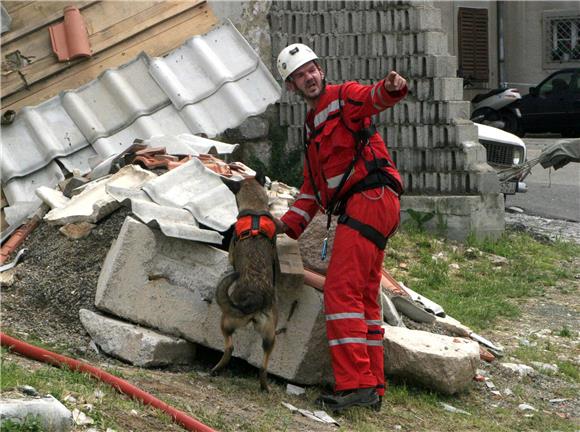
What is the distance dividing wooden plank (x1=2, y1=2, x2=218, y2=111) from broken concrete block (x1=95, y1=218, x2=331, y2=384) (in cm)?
387

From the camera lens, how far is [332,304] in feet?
21.0

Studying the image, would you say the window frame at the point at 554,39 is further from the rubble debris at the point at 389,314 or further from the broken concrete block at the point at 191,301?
the broken concrete block at the point at 191,301

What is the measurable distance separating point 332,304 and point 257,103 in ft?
16.8

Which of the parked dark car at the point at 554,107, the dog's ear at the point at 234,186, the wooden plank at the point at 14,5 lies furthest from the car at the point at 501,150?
the parked dark car at the point at 554,107

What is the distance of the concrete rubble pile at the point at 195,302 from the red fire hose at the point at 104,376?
0.73 metres

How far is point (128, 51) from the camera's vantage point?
10.8 metres

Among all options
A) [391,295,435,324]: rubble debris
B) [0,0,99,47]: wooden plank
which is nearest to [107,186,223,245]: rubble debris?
[391,295,435,324]: rubble debris

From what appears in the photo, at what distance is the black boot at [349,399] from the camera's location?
638 centimetres

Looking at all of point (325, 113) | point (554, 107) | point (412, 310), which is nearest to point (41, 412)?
→ point (325, 113)

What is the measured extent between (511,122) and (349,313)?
19.2 metres

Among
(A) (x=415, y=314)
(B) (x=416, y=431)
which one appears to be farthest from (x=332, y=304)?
(A) (x=415, y=314)

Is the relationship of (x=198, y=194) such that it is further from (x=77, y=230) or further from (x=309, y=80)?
(x=309, y=80)

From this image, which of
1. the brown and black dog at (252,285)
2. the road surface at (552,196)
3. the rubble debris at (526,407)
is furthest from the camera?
the road surface at (552,196)

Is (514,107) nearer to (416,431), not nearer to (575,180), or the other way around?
(575,180)
